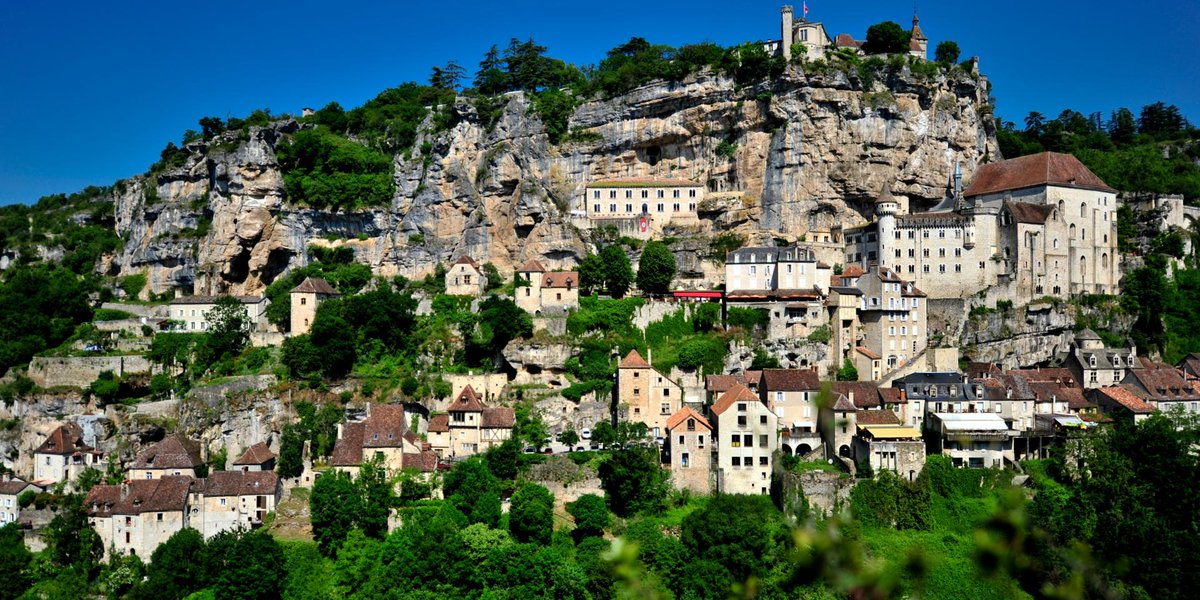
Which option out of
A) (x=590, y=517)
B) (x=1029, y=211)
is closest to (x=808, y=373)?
(x=590, y=517)

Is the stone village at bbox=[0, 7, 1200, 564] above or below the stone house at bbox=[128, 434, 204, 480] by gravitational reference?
above

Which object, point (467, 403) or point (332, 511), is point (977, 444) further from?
point (332, 511)

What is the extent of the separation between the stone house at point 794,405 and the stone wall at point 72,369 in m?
32.6

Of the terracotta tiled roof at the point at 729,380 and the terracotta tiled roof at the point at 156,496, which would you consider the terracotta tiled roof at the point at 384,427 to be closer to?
the terracotta tiled roof at the point at 156,496

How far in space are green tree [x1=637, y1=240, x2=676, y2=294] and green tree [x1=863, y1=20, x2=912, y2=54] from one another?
2214cm

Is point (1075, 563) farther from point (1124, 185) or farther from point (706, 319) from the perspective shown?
point (1124, 185)

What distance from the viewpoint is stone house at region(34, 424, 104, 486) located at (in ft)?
150

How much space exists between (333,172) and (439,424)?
27.5m

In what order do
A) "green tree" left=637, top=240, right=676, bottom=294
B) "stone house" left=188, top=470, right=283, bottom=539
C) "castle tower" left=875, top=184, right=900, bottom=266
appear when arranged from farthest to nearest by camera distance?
"green tree" left=637, top=240, right=676, bottom=294 → "castle tower" left=875, top=184, right=900, bottom=266 → "stone house" left=188, top=470, right=283, bottom=539

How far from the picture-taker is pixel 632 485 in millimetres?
39938

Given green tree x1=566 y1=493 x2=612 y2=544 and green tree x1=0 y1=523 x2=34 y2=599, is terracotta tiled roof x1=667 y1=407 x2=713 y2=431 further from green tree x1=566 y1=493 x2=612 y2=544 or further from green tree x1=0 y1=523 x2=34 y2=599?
green tree x1=0 y1=523 x2=34 y2=599

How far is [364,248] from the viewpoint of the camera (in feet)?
211

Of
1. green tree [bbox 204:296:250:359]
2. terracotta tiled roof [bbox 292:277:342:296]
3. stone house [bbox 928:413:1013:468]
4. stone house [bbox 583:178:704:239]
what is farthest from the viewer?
stone house [bbox 583:178:704:239]

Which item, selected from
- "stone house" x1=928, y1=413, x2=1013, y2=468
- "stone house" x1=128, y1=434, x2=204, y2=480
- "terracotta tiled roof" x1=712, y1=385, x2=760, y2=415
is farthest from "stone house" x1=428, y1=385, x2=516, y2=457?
"stone house" x1=928, y1=413, x2=1013, y2=468
